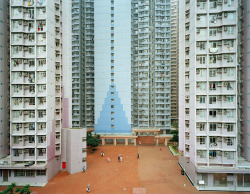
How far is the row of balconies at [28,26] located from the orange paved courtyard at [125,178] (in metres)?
24.5

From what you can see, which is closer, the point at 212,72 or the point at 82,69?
the point at 212,72

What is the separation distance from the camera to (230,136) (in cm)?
2305

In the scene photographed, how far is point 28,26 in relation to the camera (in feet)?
84.1

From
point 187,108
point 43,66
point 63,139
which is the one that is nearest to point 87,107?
point 63,139

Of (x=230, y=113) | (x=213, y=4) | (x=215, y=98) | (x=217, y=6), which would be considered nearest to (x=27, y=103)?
(x=215, y=98)

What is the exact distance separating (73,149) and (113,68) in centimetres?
2793

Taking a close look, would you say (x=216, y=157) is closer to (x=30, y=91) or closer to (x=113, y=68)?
(x=30, y=91)

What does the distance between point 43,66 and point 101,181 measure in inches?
811

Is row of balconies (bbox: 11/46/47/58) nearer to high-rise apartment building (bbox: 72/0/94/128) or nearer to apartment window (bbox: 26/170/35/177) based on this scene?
apartment window (bbox: 26/170/35/177)

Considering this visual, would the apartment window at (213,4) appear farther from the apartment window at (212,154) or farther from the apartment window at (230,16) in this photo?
the apartment window at (212,154)

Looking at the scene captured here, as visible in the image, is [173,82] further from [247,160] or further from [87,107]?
[247,160]

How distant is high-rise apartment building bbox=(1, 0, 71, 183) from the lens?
81.2 feet

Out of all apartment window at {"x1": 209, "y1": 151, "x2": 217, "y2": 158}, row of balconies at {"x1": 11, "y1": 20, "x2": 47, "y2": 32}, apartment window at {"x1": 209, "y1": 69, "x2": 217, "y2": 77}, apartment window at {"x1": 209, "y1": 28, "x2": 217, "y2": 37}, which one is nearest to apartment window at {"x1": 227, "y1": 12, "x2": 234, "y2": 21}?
apartment window at {"x1": 209, "y1": 28, "x2": 217, "y2": 37}

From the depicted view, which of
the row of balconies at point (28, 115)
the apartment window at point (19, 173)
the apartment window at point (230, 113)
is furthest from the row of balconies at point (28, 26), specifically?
the apartment window at point (230, 113)
